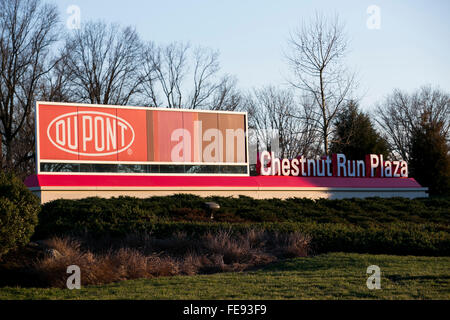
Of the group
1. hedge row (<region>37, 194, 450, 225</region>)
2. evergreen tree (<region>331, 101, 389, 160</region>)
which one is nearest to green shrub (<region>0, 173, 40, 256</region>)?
hedge row (<region>37, 194, 450, 225</region>)

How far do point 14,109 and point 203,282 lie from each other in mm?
34326

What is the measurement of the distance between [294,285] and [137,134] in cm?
1469


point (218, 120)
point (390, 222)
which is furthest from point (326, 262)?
point (218, 120)

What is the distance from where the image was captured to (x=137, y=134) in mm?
24344

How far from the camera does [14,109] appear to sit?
42031 mm

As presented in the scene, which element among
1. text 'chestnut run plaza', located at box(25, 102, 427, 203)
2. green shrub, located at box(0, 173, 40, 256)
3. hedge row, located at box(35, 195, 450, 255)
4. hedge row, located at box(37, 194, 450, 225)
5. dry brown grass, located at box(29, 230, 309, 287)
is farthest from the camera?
text 'chestnut run plaza', located at box(25, 102, 427, 203)

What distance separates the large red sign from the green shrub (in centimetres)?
811

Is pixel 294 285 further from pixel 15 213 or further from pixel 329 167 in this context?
pixel 329 167

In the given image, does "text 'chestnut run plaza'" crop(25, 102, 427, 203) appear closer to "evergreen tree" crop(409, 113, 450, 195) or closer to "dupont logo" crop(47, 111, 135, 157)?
"dupont logo" crop(47, 111, 135, 157)

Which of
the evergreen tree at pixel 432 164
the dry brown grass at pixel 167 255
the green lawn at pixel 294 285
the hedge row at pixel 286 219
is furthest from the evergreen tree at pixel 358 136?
the green lawn at pixel 294 285

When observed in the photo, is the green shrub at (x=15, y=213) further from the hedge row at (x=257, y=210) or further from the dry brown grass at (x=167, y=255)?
the hedge row at (x=257, y=210)

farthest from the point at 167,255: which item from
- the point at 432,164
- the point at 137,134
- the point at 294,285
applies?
the point at 432,164

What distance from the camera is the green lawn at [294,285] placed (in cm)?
1011

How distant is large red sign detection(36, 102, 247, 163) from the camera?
2286 centimetres
